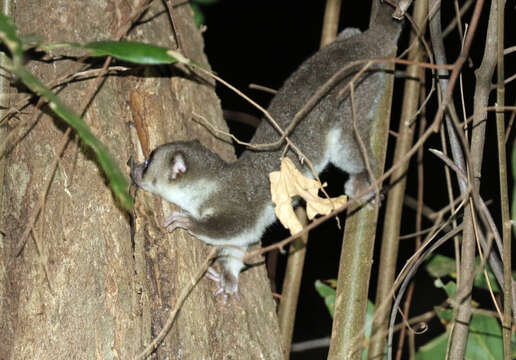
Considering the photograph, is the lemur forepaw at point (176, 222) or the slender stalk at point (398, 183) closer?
the lemur forepaw at point (176, 222)

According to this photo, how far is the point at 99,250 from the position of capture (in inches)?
102

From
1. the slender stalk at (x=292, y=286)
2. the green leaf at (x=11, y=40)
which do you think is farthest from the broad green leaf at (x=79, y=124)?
the slender stalk at (x=292, y=286)

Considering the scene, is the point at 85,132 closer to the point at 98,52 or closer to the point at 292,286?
the point at 98,52

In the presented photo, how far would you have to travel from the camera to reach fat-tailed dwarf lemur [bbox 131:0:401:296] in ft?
11.3

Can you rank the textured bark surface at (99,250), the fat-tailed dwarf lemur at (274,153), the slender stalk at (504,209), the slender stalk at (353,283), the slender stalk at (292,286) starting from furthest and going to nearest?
the slender stalk at (292,286), the fat-tailed dwarf lemur at (274,153), the slender stalk at (353,283), the textured bark surface at (99,250), the slender stalk at (504,209)

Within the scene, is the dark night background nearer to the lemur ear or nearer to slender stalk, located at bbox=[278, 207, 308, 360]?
slender stalk, located at bbox=[278, 207, 308, 360]

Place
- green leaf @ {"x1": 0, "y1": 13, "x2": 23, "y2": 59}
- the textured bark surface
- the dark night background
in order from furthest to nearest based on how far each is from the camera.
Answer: the dark night background < the textured bark surface < green leaf @ {"x1": 0, "y1": 13, "x2": 23, "y2": 59}

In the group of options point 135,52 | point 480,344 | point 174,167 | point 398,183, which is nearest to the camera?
point 135,52

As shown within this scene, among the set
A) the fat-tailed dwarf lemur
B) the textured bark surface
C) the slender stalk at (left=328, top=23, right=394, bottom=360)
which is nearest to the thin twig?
the textured bark surface

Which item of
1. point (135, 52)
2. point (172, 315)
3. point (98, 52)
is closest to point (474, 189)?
point (172, 315)

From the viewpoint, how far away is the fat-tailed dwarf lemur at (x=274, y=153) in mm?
3457

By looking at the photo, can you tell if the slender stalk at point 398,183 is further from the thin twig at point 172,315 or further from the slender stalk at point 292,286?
the thin twig at point 172,315

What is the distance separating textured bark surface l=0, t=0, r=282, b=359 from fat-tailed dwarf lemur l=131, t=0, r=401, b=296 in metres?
0.26

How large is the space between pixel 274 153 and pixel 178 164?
754 millimetres
